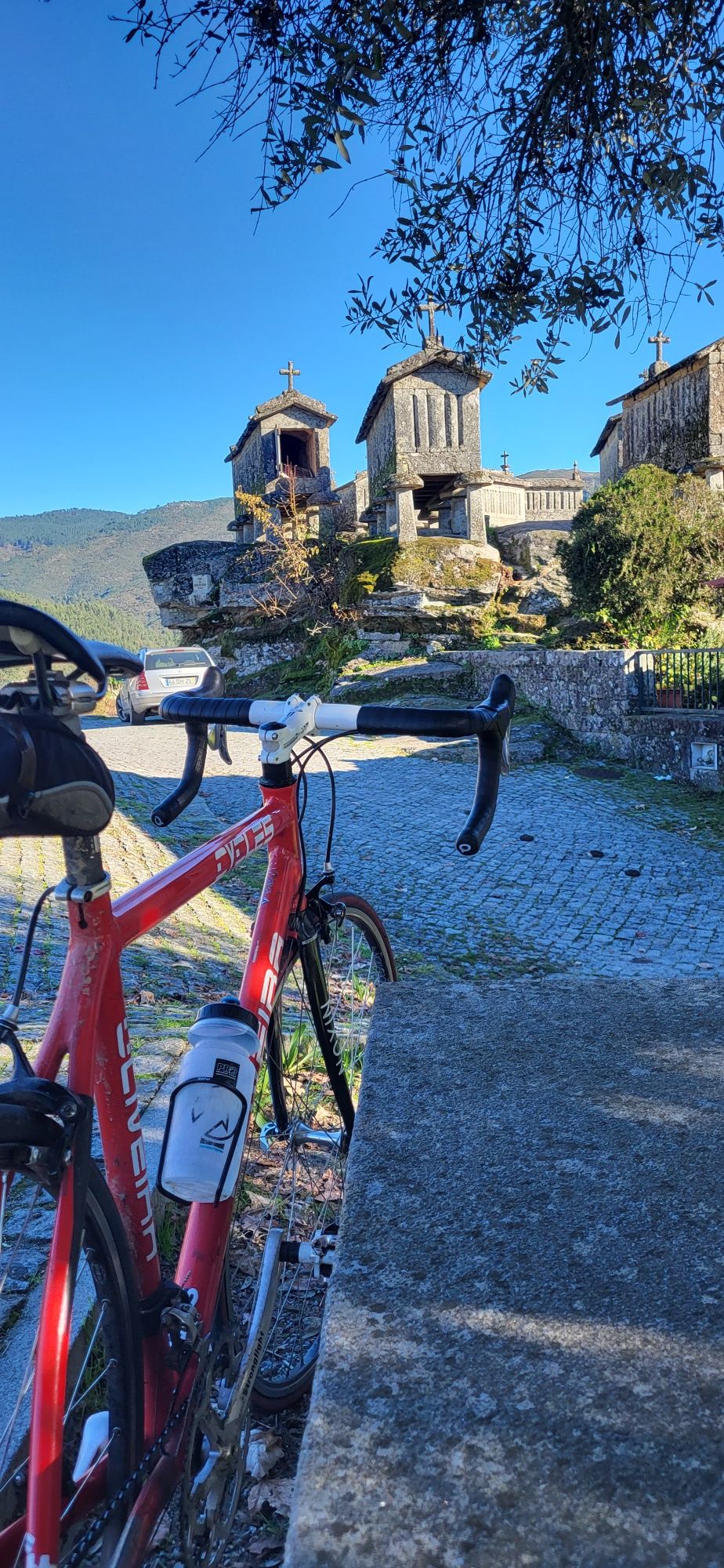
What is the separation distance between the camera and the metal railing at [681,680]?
12453 mm

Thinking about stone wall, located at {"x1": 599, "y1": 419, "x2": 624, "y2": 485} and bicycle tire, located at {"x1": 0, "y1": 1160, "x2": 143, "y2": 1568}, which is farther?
Result: stone wall, located at {"x1": 599, "y1": 419, "x2": 624, "y2": 485}

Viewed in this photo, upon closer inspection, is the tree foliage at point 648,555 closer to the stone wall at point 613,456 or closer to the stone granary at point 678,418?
the stone granary at point 678,418

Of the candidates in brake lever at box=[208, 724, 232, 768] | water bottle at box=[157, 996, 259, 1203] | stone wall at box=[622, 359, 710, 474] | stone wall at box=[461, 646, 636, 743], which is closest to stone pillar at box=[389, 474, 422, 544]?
stone wall at box=[622, 359, 710, 474]

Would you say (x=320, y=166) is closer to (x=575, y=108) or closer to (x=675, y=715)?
(x=575, y=108)

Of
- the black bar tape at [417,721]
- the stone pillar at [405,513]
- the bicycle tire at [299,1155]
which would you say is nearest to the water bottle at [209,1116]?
the bicycle tire at [299,1155]

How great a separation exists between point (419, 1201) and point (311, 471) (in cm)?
3566

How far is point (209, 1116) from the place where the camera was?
1723 mm

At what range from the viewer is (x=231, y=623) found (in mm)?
31359

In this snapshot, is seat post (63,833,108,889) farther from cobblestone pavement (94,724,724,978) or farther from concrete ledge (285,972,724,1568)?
cobblestone pavement (94,724,724,978)

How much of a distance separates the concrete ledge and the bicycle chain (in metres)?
0.26

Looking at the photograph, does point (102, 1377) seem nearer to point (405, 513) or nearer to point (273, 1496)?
point (273, 1496)

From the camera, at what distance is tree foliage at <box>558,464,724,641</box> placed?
16.5 m

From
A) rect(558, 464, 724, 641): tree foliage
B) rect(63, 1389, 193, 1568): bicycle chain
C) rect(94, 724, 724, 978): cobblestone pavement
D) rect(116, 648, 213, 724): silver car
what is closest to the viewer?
rect(63, 1389, 193, 1568): bicycle chain

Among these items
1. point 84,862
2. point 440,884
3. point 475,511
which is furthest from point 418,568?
point 84,862
